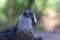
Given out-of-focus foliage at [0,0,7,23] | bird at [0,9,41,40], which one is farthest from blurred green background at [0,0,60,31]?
bird at [0,9,41,40]

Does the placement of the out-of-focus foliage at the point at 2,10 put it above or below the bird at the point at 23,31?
above

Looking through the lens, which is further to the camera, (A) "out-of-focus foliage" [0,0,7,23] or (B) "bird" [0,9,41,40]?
(A) "out-of-focus foliage" [0,0,7,23]

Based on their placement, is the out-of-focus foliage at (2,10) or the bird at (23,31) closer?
the bird at (23,31)

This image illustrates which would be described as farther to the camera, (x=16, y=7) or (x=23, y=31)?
(x=16, y=7)

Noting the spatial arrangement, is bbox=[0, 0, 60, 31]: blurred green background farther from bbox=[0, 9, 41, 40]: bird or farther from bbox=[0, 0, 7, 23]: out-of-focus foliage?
bbox=[0, 9, 41, 40]: bird

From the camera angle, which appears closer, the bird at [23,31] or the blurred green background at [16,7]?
the bird at [23,31]

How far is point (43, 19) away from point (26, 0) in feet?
0.83

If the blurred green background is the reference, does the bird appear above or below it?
below

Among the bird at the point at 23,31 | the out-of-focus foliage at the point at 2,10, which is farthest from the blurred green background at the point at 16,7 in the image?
the bird at the point at 23,31

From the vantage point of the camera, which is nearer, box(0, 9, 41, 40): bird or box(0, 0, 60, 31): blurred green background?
box(0, 9, 41, 40): bird

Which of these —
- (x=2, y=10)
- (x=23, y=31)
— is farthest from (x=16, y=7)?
(x=23, y=31)

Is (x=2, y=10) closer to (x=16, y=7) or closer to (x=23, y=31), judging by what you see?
(x=16, y=7)

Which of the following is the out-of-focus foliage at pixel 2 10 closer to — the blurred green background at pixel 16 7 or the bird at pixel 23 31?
the blurred green background at pixel 16 7

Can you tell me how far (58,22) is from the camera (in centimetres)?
170
